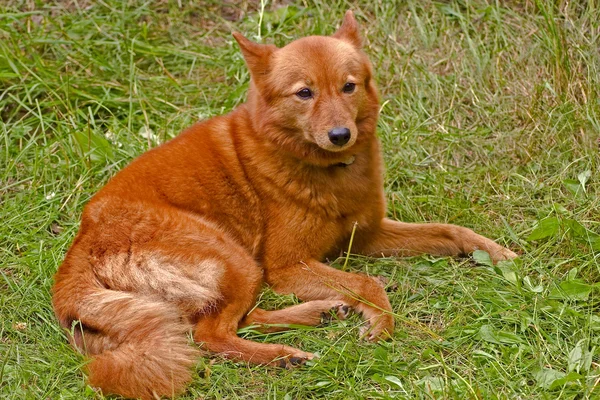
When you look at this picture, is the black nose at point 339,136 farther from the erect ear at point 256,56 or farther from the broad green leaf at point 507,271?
the broad green leaf at point 507,271

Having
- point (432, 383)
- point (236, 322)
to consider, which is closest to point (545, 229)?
point (432, 383)

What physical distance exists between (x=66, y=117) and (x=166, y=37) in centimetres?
128

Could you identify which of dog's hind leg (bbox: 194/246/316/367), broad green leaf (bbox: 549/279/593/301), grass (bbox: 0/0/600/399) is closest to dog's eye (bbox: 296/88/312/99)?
dog's hind leg (bbox: 194/246/316/367)

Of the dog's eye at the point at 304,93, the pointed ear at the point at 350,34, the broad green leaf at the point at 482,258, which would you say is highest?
the pointed ear at the point at 350,34

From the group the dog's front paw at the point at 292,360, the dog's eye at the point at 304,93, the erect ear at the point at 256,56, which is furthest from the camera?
Answer: the erect ear at the point at 256,56

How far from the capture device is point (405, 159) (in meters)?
6.37

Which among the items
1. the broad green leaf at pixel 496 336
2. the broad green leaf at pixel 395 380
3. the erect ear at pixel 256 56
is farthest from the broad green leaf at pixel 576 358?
the erect ear at pixel 256 56

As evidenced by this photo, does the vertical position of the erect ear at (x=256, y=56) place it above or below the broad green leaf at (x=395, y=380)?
above

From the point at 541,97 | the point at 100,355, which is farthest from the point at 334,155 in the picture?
the point at 541,97

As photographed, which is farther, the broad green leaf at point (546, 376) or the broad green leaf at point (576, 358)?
the broad green leaf at point (576, 358)

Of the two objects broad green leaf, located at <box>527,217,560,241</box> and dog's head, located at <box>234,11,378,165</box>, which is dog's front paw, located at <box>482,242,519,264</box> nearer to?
broad green leaf, located at <box>527,217,560,241</box>

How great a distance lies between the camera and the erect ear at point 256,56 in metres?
5.21

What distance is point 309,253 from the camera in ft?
17.1

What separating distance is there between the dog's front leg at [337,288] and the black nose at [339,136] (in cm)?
76
